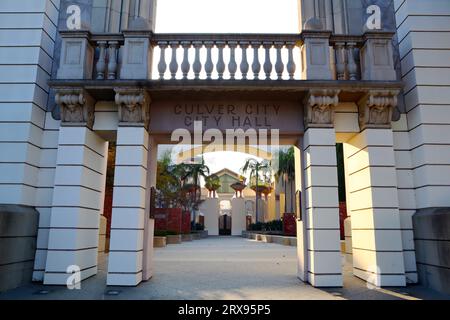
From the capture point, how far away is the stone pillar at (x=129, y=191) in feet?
22.4

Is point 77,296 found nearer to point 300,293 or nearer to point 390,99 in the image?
point 300,293

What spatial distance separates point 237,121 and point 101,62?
3.45m

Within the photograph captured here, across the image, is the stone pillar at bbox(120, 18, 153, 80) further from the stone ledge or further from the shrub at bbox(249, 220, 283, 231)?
the shrub at bbox(249, 220, 283, 231)

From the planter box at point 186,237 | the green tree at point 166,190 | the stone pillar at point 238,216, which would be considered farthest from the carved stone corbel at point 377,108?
the stone pillar at point 238,216

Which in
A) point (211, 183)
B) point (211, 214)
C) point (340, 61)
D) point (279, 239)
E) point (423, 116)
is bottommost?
point (279, 239)

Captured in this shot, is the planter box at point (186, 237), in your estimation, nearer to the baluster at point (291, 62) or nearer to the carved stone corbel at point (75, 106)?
the carved stone corbel at point (75, 106)

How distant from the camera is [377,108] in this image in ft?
24.2

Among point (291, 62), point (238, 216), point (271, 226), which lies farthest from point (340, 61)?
point (238, 216)

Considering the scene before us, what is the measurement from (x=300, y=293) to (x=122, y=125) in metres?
5.14

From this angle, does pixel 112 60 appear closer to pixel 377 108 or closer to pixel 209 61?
pixel 209 61

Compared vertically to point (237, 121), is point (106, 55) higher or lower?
higher

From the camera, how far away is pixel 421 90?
7.43 metres

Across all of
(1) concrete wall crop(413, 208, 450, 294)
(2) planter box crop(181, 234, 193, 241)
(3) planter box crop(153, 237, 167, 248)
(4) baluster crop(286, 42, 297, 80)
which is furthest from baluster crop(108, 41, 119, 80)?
(2) planter box crop(181, 234, 193, 241)
